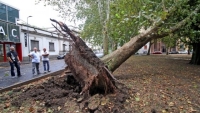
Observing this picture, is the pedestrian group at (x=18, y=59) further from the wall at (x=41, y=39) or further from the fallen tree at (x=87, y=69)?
the wall at (x=41, y=39)

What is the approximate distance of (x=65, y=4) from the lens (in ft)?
50.3

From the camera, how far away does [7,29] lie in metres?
20.1

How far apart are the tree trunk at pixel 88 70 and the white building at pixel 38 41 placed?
1242 centimetres

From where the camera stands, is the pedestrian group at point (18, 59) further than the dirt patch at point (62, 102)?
Yes

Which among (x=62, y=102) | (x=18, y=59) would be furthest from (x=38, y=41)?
(x=62, y=102)

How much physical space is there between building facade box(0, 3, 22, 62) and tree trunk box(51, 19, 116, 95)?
18.1 m

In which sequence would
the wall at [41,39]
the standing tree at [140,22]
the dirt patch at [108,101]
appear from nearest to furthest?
the dirt patch at [108,101]
the standing tree at [140,22]
the wall at [41,39]

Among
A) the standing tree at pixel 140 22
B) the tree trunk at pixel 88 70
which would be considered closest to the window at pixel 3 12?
the standing tree at pixel 140 22

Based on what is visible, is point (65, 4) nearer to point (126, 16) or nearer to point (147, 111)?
point (126, 16)

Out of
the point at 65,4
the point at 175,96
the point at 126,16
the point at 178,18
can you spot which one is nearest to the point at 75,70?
Result: the point at 175,96

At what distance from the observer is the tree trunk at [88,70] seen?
4.25 m

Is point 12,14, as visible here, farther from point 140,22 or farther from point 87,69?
point 87,69

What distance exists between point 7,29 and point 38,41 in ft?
26.0

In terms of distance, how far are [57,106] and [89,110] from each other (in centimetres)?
84
